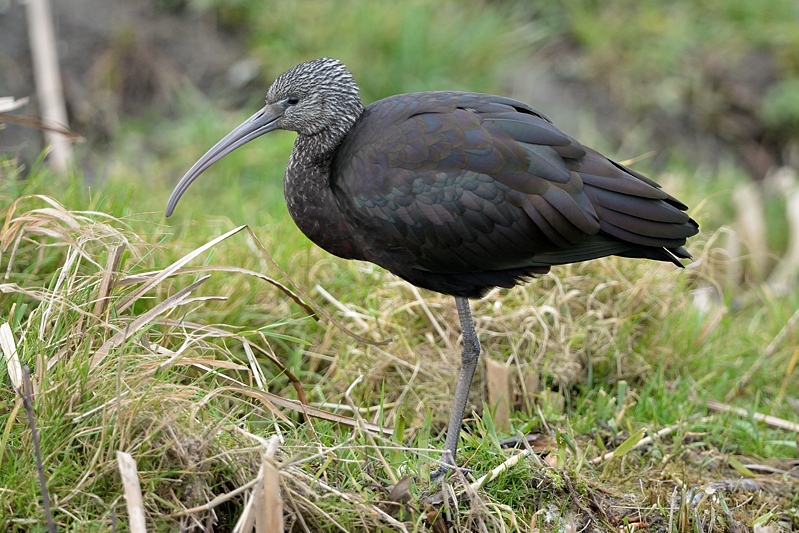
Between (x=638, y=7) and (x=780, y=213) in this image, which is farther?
(x=638, y=7)

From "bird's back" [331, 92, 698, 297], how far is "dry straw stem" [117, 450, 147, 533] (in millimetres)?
1310

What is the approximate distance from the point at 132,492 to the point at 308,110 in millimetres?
1782

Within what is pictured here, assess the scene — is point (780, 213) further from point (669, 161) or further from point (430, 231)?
point (430, 231)

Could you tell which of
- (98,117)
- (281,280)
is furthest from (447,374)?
(98,117)

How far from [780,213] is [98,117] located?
5224mm

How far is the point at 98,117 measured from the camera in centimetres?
698

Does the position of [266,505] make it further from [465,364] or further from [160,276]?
[465,364]

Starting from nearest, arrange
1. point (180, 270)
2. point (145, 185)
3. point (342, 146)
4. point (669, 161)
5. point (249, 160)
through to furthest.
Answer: point (180, 270)
point (342, 146)
point (145, 185)
point (249, 160)
point (669, 161)

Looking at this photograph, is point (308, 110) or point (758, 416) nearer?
point (308, 110)

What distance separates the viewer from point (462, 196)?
11.5 ft

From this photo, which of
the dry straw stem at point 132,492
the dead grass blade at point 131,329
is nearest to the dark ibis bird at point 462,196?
the dead grass blade at point 131,329

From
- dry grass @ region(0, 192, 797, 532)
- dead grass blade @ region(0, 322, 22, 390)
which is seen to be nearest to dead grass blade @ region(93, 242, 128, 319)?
dry grass @ region(0, 192, 797, 532)

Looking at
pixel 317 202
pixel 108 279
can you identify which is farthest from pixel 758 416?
pixel 108 279

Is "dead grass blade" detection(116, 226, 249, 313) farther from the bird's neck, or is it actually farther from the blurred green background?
the blurred green background
